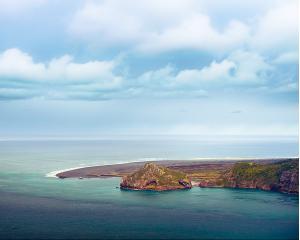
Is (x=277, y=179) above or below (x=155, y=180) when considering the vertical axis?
below

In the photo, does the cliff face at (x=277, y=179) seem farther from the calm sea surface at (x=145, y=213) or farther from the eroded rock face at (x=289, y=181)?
the calm sea surface at (x=145, y=213)

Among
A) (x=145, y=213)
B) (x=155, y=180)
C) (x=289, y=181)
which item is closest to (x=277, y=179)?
(x=289, y=181)

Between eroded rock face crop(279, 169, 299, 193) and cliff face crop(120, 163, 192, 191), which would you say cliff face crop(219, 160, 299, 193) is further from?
cliff face crop(120, 163, 192, 191)

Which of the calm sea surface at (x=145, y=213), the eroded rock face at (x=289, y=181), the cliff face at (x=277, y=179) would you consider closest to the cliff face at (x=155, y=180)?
the calm sea surface at (x=145, y=213)

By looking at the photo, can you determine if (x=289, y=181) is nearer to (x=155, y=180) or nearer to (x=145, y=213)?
(x=155, y=180)

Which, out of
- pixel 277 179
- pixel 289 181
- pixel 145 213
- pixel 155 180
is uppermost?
pixel 155 180

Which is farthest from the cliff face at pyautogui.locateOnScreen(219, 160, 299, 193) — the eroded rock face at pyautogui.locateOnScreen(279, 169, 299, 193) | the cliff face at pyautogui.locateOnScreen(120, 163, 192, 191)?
the cliff face at pyautogui.locateOnScreen(120, 163, 192, 191)

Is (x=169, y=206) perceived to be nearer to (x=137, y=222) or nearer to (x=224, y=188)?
(x=137, y=222)

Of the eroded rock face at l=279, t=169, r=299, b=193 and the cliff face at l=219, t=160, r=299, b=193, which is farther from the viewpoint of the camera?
the cliff face at l=219, t=160, r=299, b=193

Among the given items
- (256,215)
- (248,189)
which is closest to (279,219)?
(256,215)
